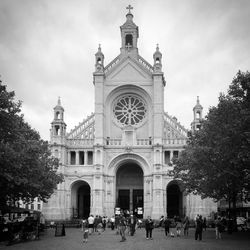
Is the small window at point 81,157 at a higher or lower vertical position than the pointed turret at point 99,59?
lower

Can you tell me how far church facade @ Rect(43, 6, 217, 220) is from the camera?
62562mm

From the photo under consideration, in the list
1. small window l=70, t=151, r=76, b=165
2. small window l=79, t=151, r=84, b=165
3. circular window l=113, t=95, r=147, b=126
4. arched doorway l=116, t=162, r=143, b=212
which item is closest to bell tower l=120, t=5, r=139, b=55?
circular window l=113, t=95, r=147, b=126

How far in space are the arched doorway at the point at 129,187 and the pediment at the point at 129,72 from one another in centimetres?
1387

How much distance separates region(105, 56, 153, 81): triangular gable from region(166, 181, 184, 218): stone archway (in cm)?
1805

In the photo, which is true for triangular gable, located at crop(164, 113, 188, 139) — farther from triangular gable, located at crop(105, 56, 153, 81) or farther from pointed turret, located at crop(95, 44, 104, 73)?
pointed turret, located at crop(95, 44, 104, 73)

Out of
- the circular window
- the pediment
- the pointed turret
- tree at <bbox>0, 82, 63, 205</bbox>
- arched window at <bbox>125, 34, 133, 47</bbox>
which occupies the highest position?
arched window at <bbox>125, 34, 133, 47</bbox>

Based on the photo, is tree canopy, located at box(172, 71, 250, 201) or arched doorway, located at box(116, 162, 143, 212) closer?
tree canopy, located at box(172, 71, 250, 201)

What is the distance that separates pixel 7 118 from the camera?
2939 centimetres

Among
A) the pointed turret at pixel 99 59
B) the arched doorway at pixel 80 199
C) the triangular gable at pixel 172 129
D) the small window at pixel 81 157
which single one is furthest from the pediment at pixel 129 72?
the arched doorway at pixel 80 199

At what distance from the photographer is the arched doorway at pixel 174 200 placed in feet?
219

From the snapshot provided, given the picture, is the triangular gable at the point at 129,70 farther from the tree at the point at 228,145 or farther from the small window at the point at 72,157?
the tree at the point at 228,145

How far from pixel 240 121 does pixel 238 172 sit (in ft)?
16.1

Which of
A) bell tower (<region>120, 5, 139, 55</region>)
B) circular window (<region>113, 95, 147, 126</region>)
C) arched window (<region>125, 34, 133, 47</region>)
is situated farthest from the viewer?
arched window (<region>125, 34, 133, 47</region>)

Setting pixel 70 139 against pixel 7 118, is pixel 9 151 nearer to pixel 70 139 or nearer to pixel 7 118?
pixel 7 118
